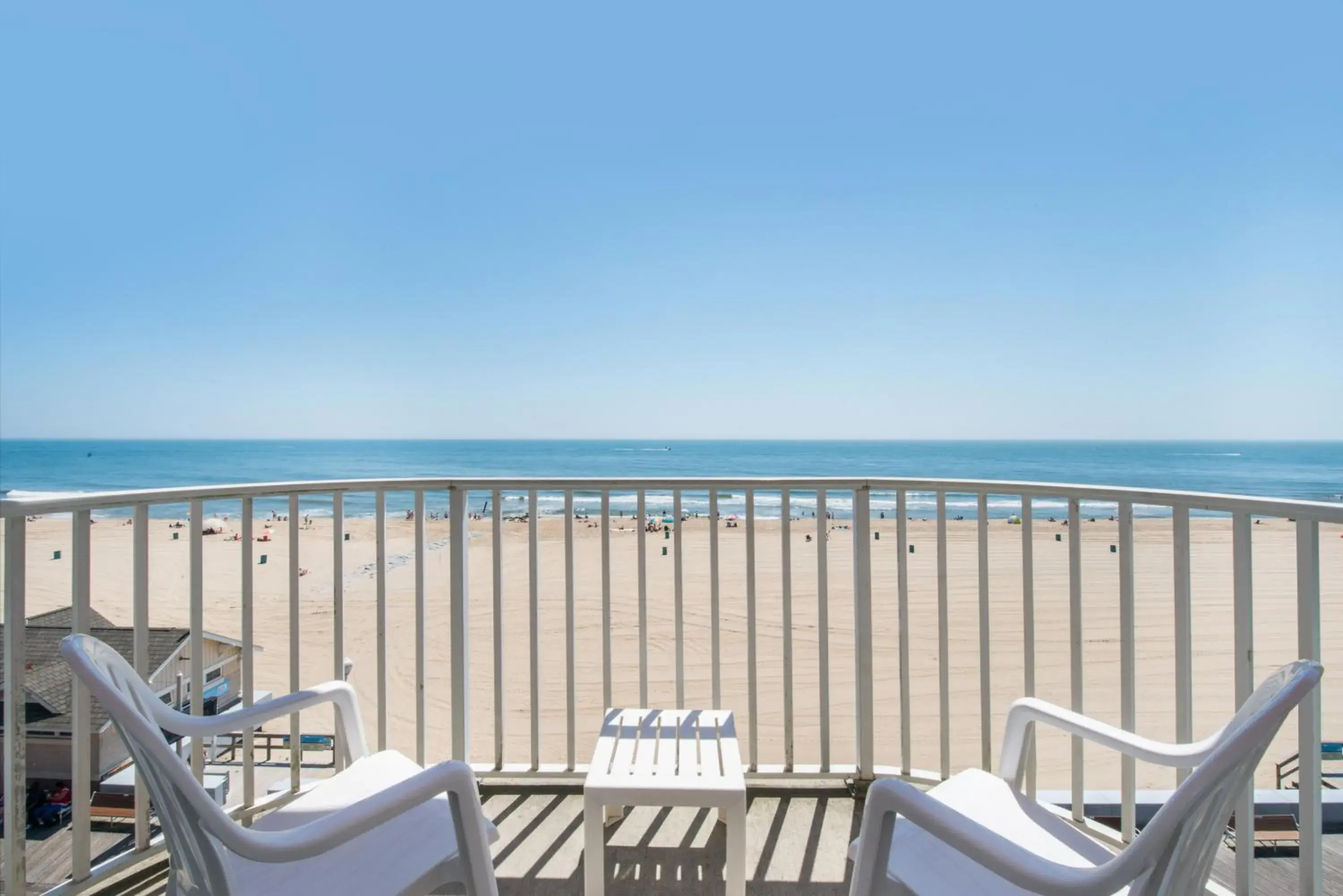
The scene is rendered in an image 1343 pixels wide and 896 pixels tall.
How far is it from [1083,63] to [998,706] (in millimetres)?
7834

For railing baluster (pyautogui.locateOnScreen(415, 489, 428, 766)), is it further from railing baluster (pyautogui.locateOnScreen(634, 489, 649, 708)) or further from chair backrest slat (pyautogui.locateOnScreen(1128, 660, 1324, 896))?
chair backrest slat (pyautogui.locateOnScreen(1128, 660, 1324, 896))

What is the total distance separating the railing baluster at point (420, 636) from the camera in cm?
201

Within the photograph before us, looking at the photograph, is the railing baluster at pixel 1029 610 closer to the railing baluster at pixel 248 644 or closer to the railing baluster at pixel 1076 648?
the railing baluster at pixel 1076 648

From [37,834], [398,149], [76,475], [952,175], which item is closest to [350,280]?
[76,475]

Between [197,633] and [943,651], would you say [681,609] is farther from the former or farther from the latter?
[197,633]

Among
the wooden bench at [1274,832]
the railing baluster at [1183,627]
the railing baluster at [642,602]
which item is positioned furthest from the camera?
the wooden bench at [1274,832]

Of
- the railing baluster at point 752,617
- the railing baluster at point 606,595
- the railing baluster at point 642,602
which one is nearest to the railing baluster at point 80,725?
the railing baluster at point 606,595

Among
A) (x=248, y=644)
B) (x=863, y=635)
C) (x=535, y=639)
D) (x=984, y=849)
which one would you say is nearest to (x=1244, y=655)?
(x=863, y=635)

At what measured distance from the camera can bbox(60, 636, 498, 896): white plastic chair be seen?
795mm

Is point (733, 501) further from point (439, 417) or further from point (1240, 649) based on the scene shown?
point (439, 417)

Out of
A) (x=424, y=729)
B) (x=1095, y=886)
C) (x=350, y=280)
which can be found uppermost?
(x=350, y=280)

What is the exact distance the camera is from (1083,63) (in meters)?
7.44

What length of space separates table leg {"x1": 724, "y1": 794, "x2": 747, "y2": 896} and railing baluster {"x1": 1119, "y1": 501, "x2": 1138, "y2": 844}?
1.08m

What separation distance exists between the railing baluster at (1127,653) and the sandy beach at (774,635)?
7.65 feet
